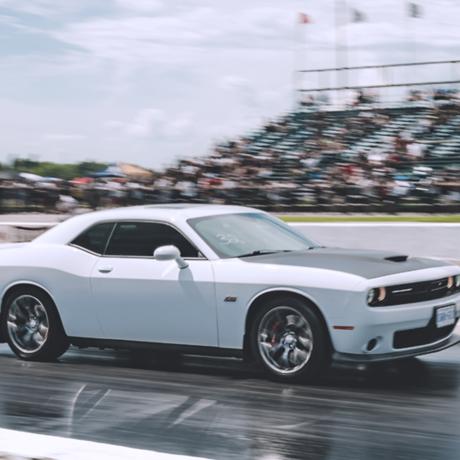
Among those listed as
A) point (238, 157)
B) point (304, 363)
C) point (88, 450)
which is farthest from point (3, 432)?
point (238, 157)

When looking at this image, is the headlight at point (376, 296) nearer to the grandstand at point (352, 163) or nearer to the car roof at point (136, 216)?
the car roof at point (136, 216)

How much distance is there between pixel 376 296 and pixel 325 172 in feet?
70.7

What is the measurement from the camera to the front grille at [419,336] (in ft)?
23.1

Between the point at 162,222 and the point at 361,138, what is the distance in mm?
23001

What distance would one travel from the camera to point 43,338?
841cm

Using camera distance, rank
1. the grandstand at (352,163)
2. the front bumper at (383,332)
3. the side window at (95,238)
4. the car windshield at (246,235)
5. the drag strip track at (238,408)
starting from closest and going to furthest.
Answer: the drag strip track at (238,408) → the front bumper at (383,332) → the car windshield at (246,235) → the side window at (95,238) → the grandstand at (352,163)

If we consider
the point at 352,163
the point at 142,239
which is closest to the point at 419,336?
the point at 142,239

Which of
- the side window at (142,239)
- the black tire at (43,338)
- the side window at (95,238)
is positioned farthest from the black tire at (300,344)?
the black tire at (43,338)

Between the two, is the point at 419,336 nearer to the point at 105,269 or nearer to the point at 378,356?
the point at 378,356

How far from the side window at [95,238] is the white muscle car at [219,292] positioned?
0.01m

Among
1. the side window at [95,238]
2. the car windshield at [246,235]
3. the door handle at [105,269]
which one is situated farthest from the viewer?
the side window at [95,238]

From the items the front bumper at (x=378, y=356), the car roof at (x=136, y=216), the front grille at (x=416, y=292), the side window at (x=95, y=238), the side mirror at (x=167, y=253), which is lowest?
the front bumper at (x=378, y=356)

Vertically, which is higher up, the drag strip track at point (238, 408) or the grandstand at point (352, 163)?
the grandstand at point (352, 163)

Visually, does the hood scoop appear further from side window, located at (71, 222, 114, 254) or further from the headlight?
side window, located at (71, 222, 114, 254)
